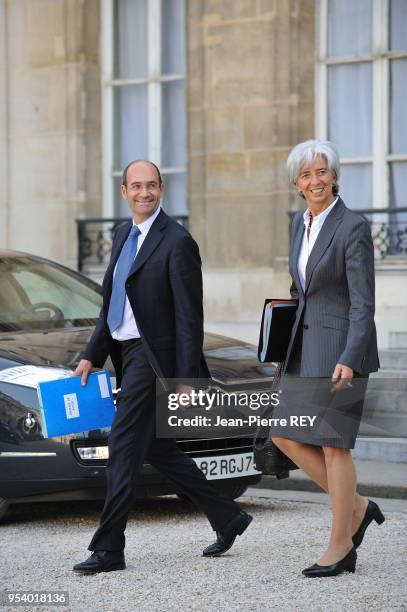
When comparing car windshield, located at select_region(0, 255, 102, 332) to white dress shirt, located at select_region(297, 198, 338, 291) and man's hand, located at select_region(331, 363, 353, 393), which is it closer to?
white dress shirt, located at select_region(297, 198, 338, 291)

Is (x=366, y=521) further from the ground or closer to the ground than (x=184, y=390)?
closer to the ground

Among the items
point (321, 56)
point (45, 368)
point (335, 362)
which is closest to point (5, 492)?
point (45, 368)

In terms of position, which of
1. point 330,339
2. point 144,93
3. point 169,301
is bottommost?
point 330,339

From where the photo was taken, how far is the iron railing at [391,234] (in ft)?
44.0

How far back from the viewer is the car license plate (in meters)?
7.38

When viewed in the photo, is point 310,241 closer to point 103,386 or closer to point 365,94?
point 103,386

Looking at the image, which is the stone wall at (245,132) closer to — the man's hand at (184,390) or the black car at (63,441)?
the black car at (63,441)

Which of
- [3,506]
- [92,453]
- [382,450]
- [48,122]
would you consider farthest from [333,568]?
[48,122]

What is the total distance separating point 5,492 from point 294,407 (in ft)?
6.91

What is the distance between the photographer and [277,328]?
19.6 ft

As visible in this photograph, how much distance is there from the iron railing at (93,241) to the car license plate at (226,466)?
304 inches

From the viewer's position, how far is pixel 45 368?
7383 mm

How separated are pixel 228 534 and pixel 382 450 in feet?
11.9

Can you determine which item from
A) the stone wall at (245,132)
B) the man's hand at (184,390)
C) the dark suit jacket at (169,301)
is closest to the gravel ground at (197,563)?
the man's hand at (184,390)
